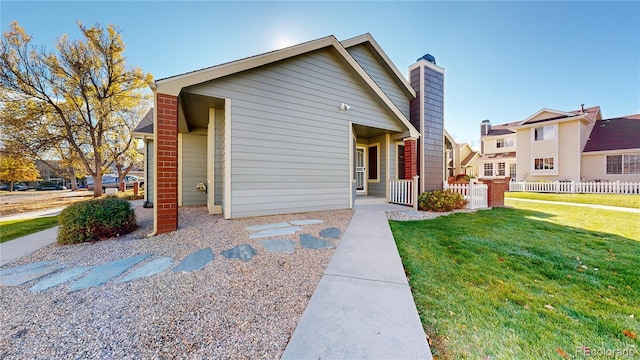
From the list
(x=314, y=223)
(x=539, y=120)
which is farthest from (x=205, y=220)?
(x=539, y=120)

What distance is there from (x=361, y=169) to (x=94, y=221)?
8712mm

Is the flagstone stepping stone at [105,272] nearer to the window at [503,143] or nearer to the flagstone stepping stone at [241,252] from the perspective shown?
the flagstone stepping stone at [241,252]

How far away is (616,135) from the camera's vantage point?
57.6 ft

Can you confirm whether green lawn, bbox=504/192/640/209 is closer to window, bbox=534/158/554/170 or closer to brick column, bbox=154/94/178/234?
window, bbox=534/158/554/170

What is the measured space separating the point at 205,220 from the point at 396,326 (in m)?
5.30

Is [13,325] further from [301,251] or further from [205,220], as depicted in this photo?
[205,220]

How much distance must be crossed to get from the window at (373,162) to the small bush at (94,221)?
851 centimetres

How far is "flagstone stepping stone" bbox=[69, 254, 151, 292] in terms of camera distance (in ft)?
8.61

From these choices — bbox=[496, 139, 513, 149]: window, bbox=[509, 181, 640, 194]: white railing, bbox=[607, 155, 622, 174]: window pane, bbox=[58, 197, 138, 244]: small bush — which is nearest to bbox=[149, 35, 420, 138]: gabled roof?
bbox=[58, 197, 138, 244]: small bush

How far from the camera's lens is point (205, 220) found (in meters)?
5.79

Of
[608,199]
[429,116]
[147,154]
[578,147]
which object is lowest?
[608,199]

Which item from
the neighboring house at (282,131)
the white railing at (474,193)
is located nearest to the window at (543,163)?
the white railing at (474,193)

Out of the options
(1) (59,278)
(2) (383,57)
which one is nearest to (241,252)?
(1) (59,278)

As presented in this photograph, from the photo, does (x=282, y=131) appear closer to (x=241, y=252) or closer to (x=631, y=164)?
(x=241, y=252)
